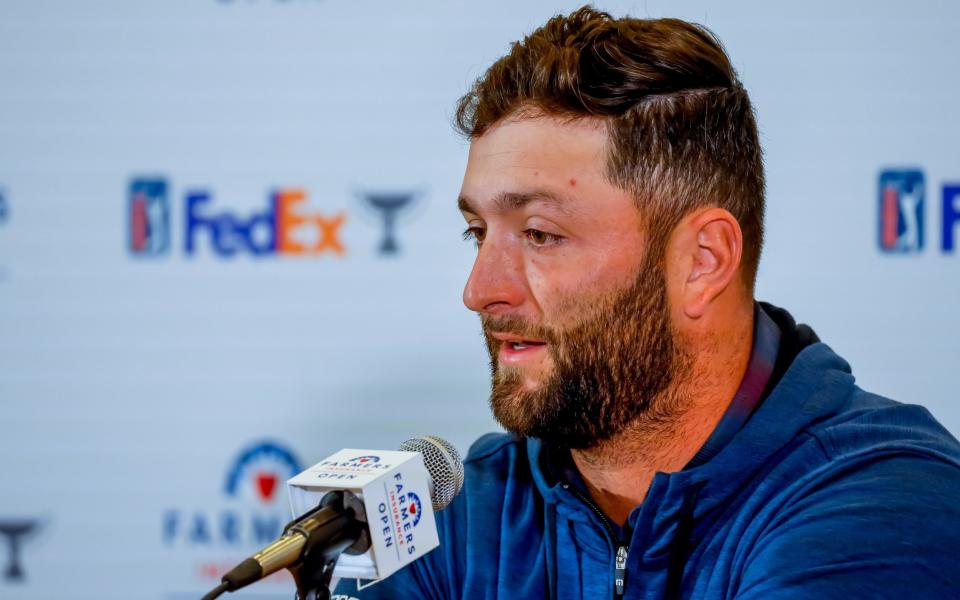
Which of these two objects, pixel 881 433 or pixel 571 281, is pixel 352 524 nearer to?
pixel 571 281

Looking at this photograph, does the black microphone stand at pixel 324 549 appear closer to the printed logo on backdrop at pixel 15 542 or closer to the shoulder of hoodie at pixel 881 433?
the shoulder of hoodie at pixel 881 433

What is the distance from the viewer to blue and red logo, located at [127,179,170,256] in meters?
2.31

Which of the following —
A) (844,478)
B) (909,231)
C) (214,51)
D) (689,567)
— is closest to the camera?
(844,478)

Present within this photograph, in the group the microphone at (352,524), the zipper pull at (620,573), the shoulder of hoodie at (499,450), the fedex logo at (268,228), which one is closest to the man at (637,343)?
the zipper pull at (620,573)

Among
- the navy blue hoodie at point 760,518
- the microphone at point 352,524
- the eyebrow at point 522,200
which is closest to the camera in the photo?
the microphone at point 352,524

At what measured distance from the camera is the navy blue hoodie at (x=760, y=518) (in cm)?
112

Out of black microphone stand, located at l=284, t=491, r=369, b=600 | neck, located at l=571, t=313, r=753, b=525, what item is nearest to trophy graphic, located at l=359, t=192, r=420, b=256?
neck, located at l=571, t=313, r=753, b=525

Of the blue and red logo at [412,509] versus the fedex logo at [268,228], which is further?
the fedex logo at [268,228]

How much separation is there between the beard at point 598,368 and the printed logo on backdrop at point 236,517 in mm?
980

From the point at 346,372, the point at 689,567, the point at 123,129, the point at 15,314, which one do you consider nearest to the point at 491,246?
the point at 689,567

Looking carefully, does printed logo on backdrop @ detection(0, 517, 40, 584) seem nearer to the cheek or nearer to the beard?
the beard

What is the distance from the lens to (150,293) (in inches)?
91.2

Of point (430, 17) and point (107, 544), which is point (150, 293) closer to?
point (107, 544)

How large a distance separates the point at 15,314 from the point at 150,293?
0.35 meters
